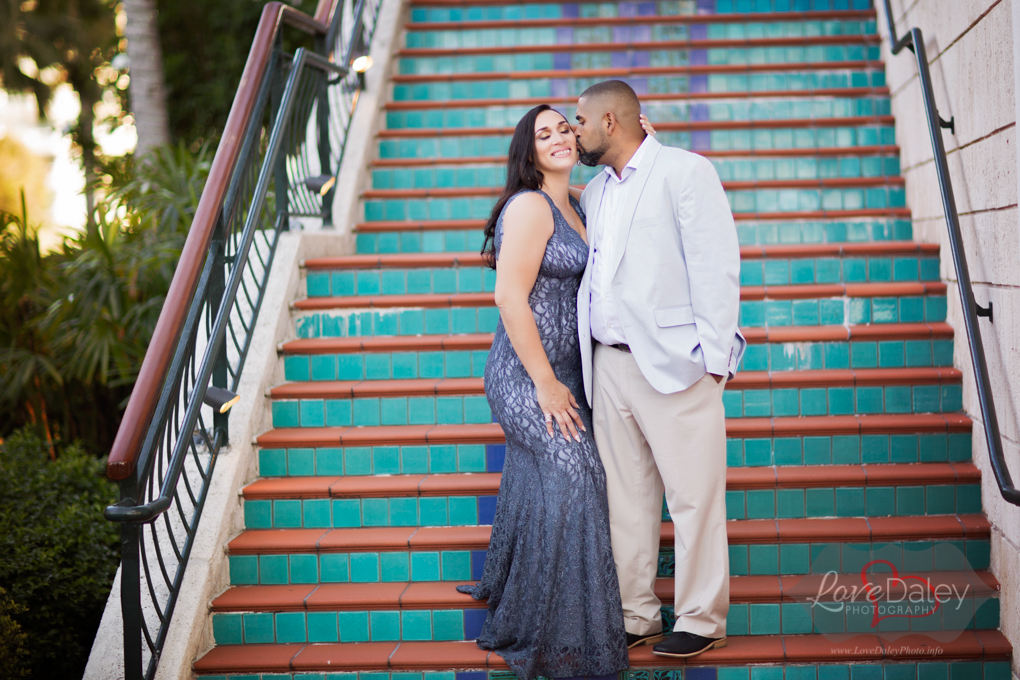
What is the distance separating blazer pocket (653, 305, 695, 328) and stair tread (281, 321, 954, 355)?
1.24m

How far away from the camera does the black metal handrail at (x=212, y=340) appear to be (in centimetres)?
234

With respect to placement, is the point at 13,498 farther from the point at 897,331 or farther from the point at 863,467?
the point at 897,331

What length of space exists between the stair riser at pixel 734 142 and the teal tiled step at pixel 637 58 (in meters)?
0.78

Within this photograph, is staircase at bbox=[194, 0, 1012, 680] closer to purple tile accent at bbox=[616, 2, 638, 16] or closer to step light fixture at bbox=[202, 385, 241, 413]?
step light fixture at bbox=[202, 385, 241, 413]

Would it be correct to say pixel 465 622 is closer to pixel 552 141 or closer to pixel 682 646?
pixel 682 646

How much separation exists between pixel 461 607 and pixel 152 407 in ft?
4.22

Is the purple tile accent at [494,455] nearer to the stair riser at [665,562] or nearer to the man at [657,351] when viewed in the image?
the stair riser at [665,562]

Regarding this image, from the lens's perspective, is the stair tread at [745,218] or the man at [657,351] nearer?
the man at [657,351]

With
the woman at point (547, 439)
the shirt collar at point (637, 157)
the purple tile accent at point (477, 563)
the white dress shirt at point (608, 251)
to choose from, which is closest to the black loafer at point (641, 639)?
the woman at point (547, 439)

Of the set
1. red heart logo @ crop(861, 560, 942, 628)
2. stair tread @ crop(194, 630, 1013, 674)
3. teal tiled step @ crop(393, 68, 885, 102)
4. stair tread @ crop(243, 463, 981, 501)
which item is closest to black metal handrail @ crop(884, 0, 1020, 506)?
stair tread @ crop(243, 463, 981, 501)

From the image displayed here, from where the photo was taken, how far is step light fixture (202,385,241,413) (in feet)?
9.55

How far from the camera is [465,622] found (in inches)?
108

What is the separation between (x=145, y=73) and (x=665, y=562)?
5.76 m

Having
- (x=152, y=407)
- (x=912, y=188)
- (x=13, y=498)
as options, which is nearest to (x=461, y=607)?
(x=152, y=407)
